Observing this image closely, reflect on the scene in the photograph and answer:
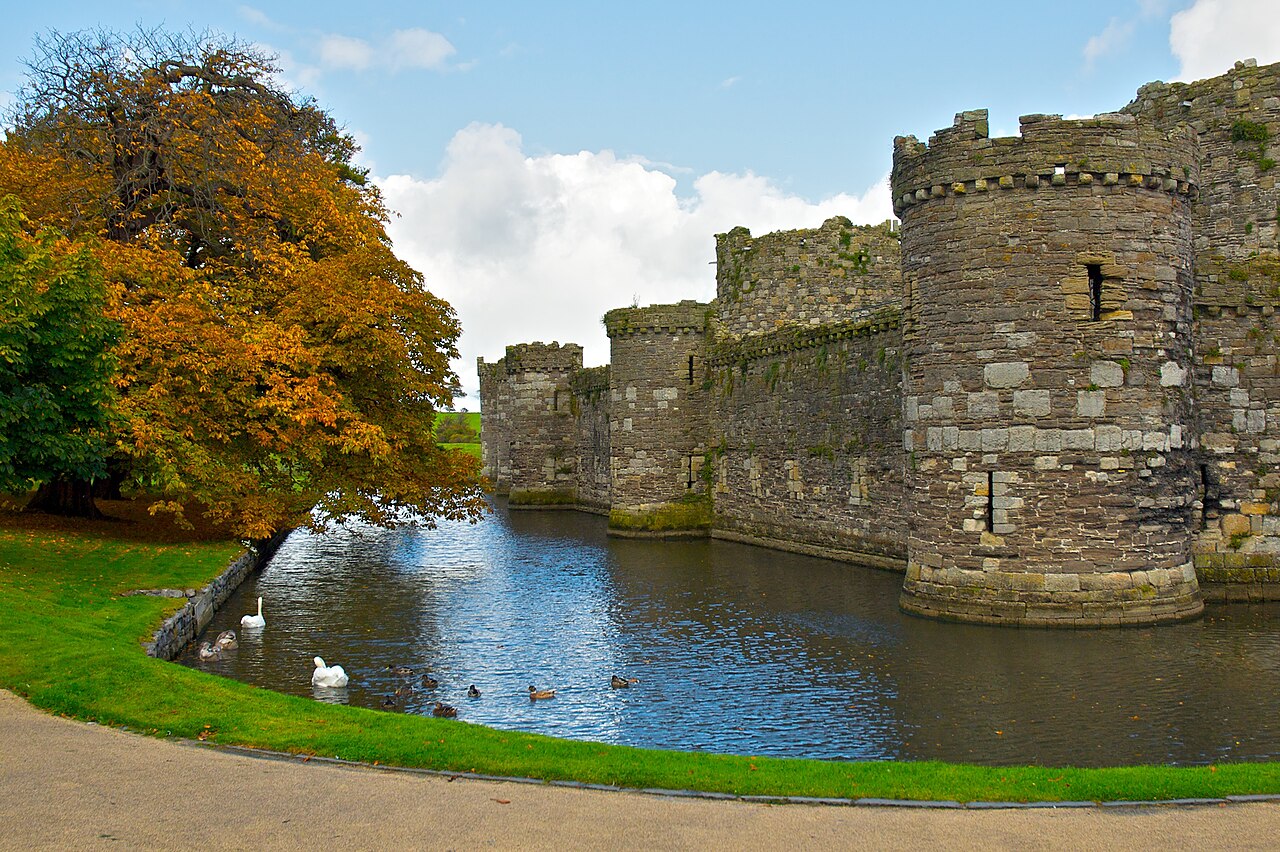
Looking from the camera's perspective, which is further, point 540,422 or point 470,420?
point 470,420

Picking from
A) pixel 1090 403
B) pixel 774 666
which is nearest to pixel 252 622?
pixel 774 666

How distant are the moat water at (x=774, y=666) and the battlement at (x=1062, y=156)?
764 centimetres

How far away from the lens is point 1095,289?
18969 millimetres

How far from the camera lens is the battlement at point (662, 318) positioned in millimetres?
36469

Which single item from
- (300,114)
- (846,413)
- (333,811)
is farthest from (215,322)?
(333,811)

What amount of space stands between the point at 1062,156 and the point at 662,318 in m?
19.0

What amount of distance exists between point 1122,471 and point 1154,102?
12.3m

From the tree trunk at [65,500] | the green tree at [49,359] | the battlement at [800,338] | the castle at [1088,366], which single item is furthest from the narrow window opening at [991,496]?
the tree trunk at [65,500]

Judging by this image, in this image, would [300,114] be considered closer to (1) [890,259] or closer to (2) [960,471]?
(1) [890,259]

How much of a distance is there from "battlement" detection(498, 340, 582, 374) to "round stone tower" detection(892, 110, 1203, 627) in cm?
3329

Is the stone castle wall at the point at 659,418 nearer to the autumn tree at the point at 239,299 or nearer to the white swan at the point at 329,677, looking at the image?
the autumn tree at the point at 239,299

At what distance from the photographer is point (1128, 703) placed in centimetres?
1380

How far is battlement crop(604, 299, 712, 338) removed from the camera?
3647 cm

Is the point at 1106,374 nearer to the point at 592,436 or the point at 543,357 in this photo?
the point at 592,436
